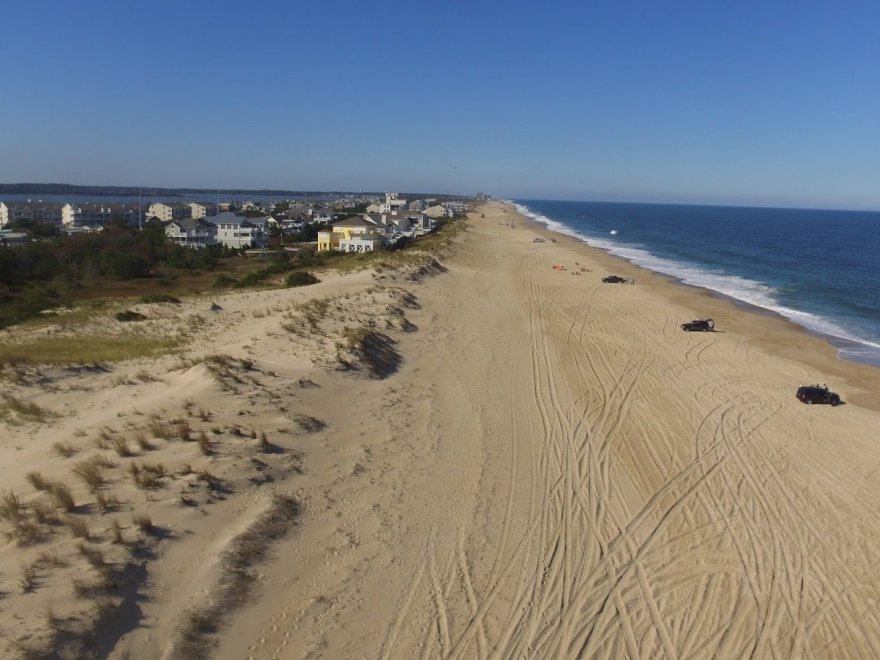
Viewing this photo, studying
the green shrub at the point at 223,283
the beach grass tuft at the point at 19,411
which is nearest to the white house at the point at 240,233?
the green shrub at the point at 223,283

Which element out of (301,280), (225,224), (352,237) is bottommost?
(301,280)

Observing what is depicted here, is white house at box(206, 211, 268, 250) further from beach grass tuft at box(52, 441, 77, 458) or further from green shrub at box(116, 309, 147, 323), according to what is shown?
beach grass tuft at box(52, 441, 77, 458)

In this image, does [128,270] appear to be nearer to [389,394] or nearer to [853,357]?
[389,394]

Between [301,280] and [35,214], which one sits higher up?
[35,214]

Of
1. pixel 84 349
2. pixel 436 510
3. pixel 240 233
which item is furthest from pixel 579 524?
pixel 240 233

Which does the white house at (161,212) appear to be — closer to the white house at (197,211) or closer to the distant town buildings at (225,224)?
the distant town buildings at (225,224)

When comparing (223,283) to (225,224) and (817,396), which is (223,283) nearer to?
(817,396)

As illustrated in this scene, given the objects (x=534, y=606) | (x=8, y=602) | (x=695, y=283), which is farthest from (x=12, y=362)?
(x=695, y=283)
